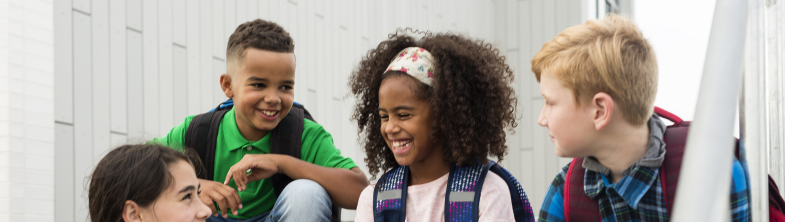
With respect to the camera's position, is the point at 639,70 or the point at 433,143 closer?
→ the point at 639,70

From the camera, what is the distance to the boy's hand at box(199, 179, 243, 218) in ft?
6.34

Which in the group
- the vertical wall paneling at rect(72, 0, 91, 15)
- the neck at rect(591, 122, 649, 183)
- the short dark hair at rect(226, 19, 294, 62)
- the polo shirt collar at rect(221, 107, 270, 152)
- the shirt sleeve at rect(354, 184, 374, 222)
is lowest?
the shirt sleeve at rect(354, 184, 374, 222)

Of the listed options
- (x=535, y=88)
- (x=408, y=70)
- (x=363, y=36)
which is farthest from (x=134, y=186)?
(x=535, y=88)

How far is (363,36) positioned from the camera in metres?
5.06

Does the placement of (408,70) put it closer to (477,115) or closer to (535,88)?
(477,115)

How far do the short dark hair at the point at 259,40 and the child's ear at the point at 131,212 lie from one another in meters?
0.69

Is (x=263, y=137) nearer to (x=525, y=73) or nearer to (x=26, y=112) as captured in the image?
(x=26, y=112)

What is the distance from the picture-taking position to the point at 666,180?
1.60 m

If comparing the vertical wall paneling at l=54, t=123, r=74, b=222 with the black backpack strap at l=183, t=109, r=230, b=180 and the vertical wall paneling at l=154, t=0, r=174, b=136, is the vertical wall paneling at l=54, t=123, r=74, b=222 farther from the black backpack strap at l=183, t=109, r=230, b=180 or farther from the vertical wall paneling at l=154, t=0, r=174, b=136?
the black backpack strap at l=183, t=109, r=230, b=180

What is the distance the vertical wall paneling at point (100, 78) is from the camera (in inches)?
110

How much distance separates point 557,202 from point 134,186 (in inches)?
44.0

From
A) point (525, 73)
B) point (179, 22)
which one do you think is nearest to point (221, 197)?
point (179, 22)

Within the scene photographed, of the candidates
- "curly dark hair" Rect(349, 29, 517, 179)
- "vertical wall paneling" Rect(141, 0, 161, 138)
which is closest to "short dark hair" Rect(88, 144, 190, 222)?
"curly dark hair" Rect(349, 29, 517, 179)

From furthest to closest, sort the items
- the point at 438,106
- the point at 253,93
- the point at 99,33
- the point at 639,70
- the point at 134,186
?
1. the point at 99,33
2. the point at 253,93
3. the point at 438,106
4. the point at 134,186
5. the point at 639,70
